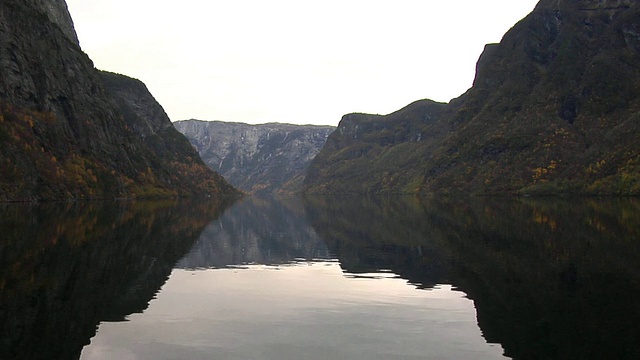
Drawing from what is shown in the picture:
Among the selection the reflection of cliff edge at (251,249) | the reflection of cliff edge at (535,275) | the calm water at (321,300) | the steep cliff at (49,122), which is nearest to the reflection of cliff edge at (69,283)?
the calm water at (321,300)

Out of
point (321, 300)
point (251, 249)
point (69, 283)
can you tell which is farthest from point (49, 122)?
point (321, 300)

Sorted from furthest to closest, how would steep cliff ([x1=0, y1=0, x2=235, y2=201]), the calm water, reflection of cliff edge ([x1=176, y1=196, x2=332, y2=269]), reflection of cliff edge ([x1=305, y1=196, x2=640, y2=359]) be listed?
steep cliff ([x1=0, y1=0, x2=235, y2=201]) → reflection of cliff edge ([x1=176, y1=196, x2=332, y2=269]) → reflection of cliff edge ([x1=305, y1=196, x2=640, y2=359]) → the calm water

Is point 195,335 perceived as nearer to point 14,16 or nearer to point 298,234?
point 298,234

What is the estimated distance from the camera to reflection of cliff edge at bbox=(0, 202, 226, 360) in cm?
1694

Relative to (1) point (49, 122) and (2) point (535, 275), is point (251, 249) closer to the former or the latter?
(2) point (535, 275)

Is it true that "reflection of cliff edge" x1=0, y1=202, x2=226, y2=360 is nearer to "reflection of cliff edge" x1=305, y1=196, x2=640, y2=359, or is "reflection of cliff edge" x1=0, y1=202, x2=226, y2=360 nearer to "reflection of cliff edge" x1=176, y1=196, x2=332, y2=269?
"reflection of cliff edge" x1=176, y1=196, x2=332, y2=269

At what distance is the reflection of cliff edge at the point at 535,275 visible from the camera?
17.4 metres

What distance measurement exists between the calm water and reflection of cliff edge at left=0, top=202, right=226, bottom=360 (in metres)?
0.08

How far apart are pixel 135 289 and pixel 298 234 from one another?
134ft

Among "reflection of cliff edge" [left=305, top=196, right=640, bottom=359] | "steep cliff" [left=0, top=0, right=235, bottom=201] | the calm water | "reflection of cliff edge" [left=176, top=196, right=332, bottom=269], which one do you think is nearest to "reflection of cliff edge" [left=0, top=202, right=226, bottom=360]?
the calm water

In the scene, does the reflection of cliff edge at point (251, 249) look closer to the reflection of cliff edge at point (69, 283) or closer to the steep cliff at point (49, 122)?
the reflection of cliff edge at point (69, 283)

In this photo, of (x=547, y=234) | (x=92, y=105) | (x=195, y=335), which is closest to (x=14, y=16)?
(x=92, y=105)

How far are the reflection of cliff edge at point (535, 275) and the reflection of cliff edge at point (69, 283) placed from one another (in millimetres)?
13253

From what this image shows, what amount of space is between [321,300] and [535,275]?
1197 cm
